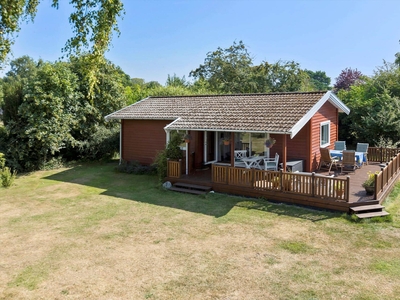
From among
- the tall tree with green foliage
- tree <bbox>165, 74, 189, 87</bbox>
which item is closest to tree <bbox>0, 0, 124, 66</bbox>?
the tall tree with green foliage

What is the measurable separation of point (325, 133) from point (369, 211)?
6.88 meters

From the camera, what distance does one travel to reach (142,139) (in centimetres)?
1652

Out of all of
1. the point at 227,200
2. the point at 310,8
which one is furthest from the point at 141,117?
the point at 310,8

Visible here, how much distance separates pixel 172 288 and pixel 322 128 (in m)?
11.8

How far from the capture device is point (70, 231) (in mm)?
8125

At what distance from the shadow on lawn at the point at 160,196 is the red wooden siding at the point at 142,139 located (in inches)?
58.4

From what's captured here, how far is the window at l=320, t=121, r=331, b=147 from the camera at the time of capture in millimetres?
14606

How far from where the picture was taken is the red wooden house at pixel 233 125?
37.4 ft

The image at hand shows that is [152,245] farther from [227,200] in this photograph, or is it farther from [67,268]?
[227,200]

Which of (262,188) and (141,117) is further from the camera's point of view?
(141,117)

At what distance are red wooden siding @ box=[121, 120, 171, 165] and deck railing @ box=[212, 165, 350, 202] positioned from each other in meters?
5.32

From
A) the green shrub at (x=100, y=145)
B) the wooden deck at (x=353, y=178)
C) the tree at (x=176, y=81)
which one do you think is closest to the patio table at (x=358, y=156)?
the wooden deck at (x=353, y=178)

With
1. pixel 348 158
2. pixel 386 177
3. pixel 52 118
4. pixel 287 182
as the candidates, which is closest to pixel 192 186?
pixel 287 182

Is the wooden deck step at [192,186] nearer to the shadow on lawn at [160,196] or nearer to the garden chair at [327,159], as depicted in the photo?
the shadow on lawn at [160,196]
